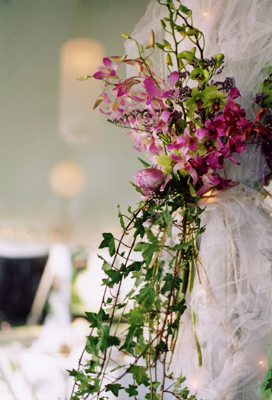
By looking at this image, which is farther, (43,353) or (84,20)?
(84,20)

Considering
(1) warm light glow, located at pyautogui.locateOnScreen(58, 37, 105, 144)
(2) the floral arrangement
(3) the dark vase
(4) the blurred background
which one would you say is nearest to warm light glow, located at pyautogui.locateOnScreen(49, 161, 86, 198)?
(4) the blurred background

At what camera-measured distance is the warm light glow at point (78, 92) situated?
4.59ft

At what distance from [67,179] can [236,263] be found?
2.83 feet

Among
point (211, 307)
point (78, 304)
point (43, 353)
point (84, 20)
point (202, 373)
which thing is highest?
point (84, 20)

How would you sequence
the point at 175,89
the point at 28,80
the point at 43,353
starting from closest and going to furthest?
the point at 175,89 < the point at 43,353 < the point at 28,80

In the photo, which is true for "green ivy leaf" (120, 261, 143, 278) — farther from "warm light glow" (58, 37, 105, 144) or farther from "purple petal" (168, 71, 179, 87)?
"warm light glow" (58, 37, 105, 144)

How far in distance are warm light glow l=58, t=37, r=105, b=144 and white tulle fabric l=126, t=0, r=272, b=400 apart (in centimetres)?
71

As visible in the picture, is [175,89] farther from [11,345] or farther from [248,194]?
[11,345]

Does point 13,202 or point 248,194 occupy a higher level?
point 13,202

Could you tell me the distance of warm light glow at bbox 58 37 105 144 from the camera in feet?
4.59

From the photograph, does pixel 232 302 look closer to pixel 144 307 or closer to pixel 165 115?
pixel 144 307

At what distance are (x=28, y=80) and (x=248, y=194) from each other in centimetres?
107

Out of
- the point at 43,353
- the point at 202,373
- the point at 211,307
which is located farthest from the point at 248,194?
the point at 43,353

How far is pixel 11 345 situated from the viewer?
4.17 feet
